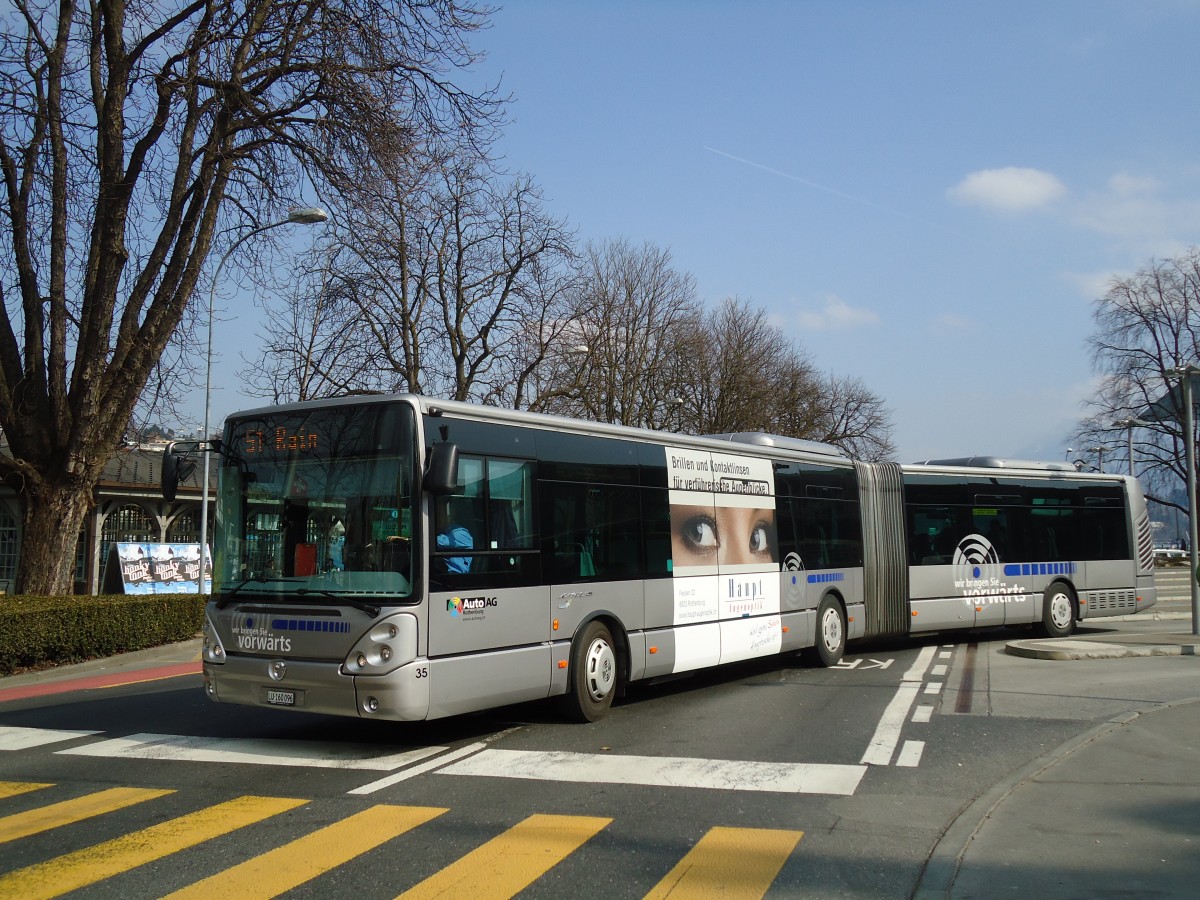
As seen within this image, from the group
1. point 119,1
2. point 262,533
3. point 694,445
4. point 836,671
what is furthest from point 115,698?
point 119,1

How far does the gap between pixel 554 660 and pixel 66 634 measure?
10257 mm

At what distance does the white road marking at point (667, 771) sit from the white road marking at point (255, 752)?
65cm

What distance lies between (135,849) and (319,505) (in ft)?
11.0

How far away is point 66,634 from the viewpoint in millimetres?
16516

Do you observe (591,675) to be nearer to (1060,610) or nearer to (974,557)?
(974,557)

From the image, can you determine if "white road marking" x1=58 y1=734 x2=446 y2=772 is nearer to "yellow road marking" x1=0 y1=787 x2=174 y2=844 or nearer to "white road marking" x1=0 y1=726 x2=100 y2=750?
"white road marking" x1=0 y1=726 x2=100 y2=750

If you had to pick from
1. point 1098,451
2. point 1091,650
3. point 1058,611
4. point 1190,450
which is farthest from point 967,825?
point 1098,451

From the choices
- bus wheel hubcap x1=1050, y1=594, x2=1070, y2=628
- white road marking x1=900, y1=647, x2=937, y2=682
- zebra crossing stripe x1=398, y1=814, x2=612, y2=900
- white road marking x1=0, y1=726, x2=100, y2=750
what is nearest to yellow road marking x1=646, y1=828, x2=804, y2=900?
zebra crossing stripe x1=398, y1=814, x2=612, y2=900

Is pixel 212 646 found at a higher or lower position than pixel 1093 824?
higher

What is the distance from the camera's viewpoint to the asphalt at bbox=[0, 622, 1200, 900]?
5.46 metres

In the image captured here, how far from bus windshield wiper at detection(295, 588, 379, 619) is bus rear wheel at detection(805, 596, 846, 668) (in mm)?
8088

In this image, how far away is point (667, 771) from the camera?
26.9ft

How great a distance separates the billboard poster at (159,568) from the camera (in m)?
25.9

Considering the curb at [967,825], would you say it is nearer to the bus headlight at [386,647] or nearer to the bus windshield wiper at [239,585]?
the bus headlight at [386,647]
